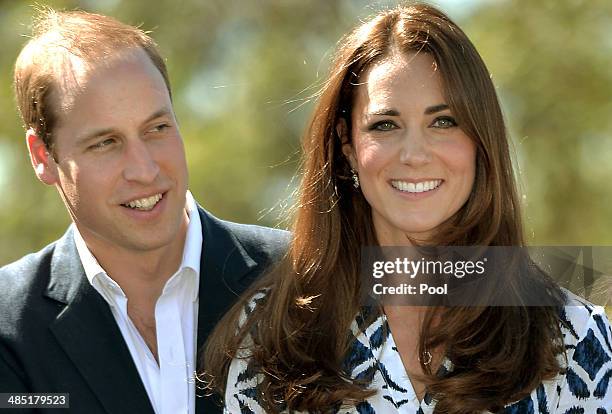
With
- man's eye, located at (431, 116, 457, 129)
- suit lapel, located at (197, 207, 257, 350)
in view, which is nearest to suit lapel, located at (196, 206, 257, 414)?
suit lapel, located at (197, 207, 257, 350)

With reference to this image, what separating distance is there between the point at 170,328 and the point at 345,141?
1.87ft

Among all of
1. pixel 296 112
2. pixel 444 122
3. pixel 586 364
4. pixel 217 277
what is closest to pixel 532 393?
pixel 586 364

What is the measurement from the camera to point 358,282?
215cm

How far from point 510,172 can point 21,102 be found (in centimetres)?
123

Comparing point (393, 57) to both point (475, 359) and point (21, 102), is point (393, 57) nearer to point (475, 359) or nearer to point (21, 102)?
point (475, 359)

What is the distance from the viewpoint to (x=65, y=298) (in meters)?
2.35

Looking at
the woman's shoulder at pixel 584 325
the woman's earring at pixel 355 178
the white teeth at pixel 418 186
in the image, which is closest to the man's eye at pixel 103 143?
the woman's earring at pixel 355 178

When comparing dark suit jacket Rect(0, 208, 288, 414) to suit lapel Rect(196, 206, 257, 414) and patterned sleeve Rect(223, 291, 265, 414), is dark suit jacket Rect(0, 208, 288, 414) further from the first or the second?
patterned sleeve Rect(223, 291, 265, 414)

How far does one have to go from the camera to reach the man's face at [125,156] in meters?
2.34

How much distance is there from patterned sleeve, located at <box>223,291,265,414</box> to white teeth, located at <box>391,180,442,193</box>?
1.43 feet

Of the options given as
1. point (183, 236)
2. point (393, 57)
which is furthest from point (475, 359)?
point (183, 236)

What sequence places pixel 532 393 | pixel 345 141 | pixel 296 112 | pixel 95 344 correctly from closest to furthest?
1. pixel 532 393
2. pixel 345 141
3. pixel 95 344
4. pixel 296 112

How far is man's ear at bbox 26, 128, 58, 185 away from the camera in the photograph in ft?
8.13

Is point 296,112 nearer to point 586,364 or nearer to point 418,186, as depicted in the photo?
point 418,186
